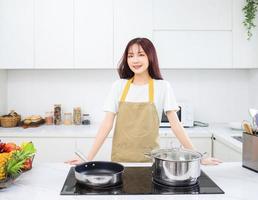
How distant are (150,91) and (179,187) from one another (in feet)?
3.01

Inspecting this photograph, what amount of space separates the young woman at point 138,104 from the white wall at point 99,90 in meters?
1.66

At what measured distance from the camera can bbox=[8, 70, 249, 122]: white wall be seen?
13.1ft

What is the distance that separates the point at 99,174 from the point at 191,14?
2.40m

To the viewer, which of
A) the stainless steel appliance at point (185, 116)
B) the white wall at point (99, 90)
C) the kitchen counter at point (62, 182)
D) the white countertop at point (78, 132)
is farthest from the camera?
the white wall at point (99, 90)

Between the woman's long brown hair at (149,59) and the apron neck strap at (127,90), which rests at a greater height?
the woman's long brown hair at (149,59)

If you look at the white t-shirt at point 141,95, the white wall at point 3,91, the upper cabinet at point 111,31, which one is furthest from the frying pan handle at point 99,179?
the white wall at point 3,91

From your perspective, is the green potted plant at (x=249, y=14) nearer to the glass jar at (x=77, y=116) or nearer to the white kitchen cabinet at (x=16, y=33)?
the glass jar at (x=77, y=116)

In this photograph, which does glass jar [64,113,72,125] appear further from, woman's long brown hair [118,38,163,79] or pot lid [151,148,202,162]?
pot lid [151,148,202,162]

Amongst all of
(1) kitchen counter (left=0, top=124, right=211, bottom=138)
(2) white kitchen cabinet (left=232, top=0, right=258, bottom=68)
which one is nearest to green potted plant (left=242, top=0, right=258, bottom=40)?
(2) white kitchen cabinet (left=232, top=0, right=258, bottom=68)

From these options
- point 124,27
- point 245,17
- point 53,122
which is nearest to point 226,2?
point 245,17

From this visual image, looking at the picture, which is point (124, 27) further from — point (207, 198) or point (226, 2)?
point (207, 198)

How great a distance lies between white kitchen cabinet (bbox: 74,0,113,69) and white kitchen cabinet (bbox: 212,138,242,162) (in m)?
1.29

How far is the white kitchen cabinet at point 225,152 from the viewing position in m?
2.93

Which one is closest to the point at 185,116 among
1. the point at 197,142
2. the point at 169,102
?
the point at 197,142
